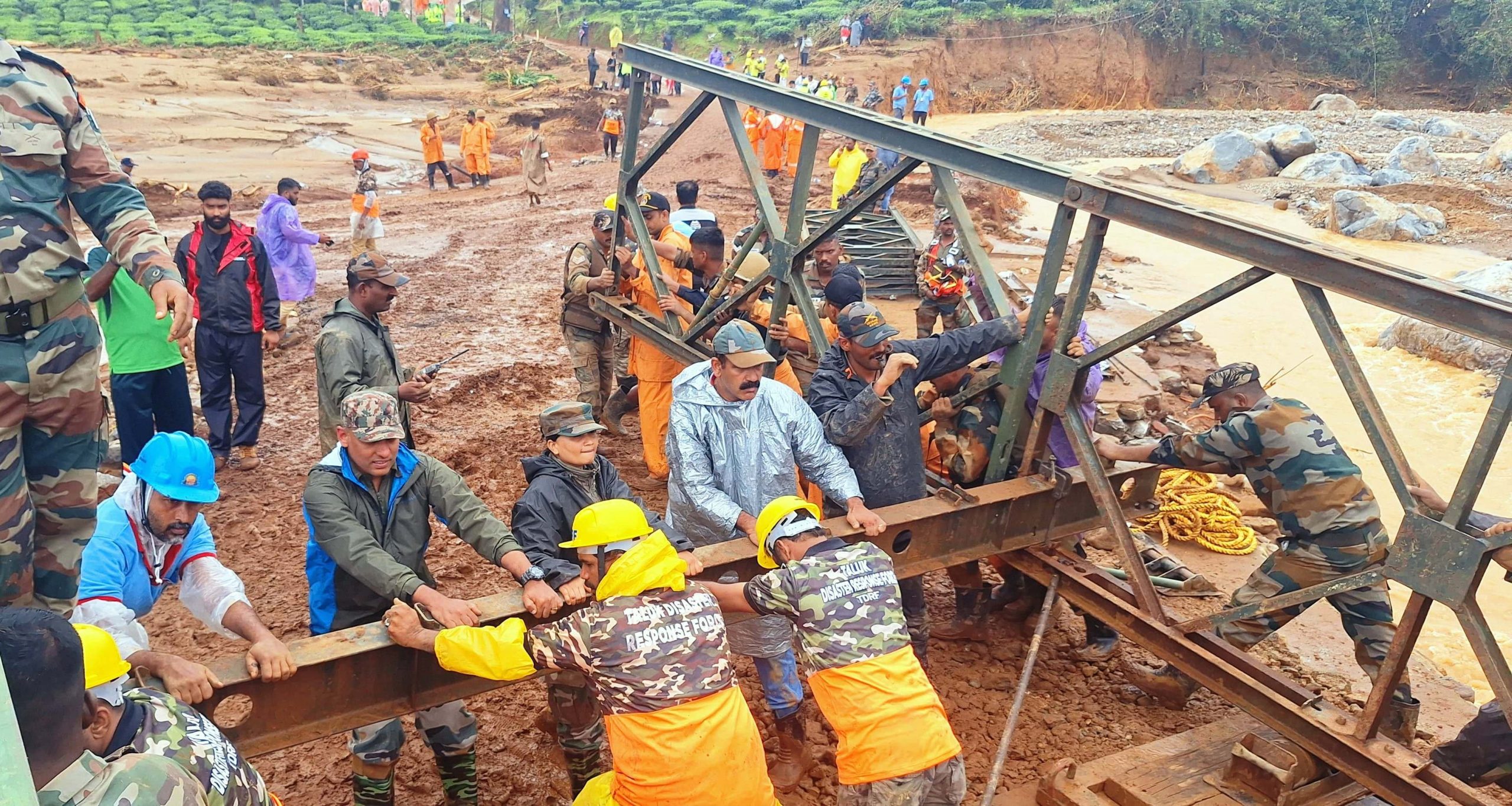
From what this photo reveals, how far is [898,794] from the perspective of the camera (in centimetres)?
358

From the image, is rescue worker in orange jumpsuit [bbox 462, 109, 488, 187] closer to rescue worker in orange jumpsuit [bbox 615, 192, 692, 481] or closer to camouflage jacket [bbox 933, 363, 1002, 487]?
rescue worker in orange jumpsuit [bbox 615, 192, 692, 481]

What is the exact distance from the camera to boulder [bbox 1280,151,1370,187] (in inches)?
857

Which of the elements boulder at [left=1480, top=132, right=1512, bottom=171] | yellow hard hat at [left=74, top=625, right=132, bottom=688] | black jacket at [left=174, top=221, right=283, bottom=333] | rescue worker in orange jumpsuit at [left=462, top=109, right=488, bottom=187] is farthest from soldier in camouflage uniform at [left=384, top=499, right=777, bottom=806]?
boulder at [left=1480, top=132, right=1512, bottom=171]

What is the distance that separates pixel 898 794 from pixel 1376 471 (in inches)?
299

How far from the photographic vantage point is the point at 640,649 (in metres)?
3.26

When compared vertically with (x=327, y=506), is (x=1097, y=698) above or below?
below

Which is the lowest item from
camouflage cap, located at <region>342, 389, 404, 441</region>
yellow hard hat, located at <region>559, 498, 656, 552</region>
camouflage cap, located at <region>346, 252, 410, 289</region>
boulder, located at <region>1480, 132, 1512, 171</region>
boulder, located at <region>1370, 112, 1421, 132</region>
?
yellow hard hat, located at <region>559, 498, 656, 552</region>

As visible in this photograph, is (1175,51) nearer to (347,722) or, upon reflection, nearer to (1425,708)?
(1425,708)

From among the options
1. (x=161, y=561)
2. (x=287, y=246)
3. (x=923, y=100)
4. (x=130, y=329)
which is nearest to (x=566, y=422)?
(x=161, y=561)

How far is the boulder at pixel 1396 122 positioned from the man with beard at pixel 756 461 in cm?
2953

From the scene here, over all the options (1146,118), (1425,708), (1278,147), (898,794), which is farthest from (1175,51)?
(898,794)

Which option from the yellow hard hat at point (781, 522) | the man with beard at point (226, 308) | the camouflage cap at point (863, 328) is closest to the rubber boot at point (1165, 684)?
the camouflage cap at point (863, 328)

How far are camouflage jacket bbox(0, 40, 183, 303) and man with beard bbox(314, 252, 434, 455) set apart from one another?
1611 mm

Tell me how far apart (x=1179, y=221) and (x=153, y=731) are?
3733mm
